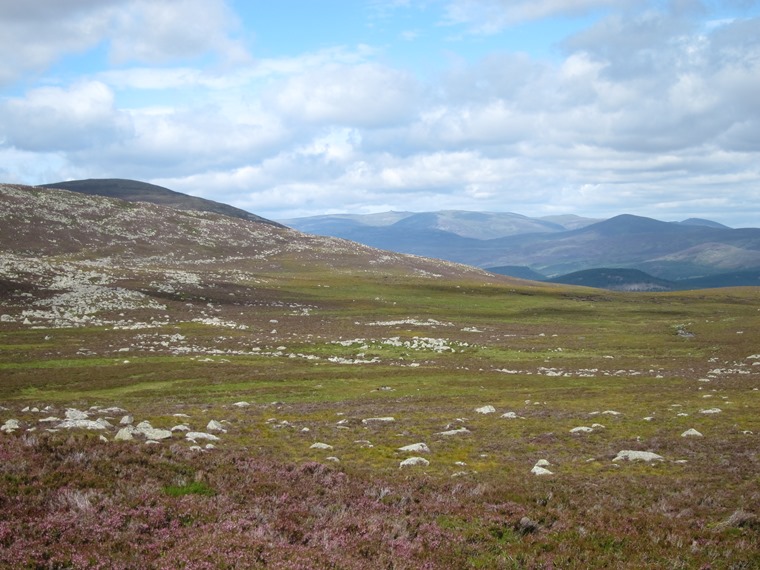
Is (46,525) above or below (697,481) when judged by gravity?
above

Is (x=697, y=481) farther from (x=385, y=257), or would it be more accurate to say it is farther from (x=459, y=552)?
(x=385, y=257)

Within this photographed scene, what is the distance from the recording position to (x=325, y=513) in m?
13.2

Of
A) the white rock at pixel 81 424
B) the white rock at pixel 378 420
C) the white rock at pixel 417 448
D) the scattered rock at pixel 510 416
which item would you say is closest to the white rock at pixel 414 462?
the white rock at pixel 417 448

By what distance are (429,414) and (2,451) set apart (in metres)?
21.2

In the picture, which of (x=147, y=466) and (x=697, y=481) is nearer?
(x=147, y=466)

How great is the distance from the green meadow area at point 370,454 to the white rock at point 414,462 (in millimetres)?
140

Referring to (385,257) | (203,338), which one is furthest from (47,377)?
(385,257)

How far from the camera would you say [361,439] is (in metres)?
24.1

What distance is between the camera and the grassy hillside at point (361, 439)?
451 inches

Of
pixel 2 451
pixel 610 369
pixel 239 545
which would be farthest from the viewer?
pixel 610 369

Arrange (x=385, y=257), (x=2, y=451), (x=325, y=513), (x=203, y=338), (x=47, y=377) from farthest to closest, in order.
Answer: (x=385, y=257), (x=203, y=338), (x=47, y=377), (x=2, y=451), (x=325, y=513)

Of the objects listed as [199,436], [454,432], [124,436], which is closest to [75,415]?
[124,436]

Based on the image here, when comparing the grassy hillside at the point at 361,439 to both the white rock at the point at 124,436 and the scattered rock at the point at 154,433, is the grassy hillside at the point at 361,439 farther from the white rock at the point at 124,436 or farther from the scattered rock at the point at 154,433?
the white rock at the point at 124,436

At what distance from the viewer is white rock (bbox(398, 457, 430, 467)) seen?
772 inches
